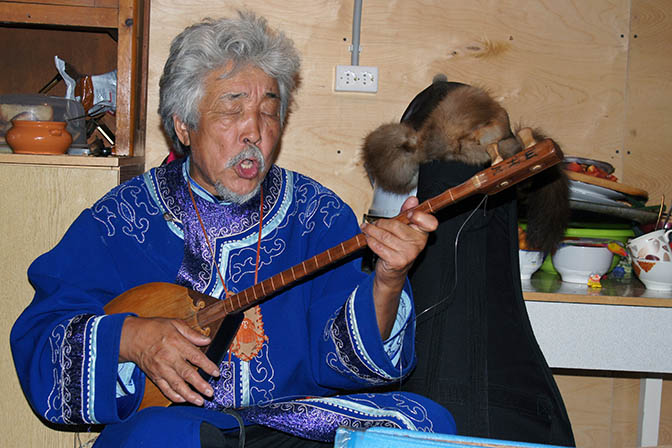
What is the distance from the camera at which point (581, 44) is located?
6.91 feet

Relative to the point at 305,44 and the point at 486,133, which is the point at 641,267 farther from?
the point at 305,44

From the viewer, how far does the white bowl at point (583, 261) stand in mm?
1714

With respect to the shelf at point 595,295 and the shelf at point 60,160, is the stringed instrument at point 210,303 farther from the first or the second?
the shelf at point 595,295

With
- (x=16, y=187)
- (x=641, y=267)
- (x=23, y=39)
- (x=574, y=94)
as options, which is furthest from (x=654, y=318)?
(x=23, y=39)

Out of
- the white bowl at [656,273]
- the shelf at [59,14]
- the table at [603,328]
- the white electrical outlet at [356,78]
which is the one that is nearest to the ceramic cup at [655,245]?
the white bowl at [656,273]

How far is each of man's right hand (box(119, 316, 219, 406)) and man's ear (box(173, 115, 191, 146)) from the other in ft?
1.57

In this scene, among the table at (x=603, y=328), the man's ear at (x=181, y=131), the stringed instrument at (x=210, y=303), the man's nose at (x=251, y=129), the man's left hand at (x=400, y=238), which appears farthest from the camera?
the table at (x=603, y=328)

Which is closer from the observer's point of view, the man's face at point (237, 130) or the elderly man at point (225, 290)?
the elderly man at point (225, 290)

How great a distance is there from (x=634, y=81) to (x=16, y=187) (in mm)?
1888

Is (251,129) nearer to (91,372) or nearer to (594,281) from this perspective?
(91,372)

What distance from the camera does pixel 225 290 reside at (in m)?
1.36

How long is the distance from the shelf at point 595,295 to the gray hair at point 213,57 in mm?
791

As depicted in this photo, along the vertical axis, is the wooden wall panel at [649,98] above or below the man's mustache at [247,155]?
above

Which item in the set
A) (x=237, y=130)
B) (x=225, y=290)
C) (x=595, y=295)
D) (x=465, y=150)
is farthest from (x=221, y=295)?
(x=595, y=295)
